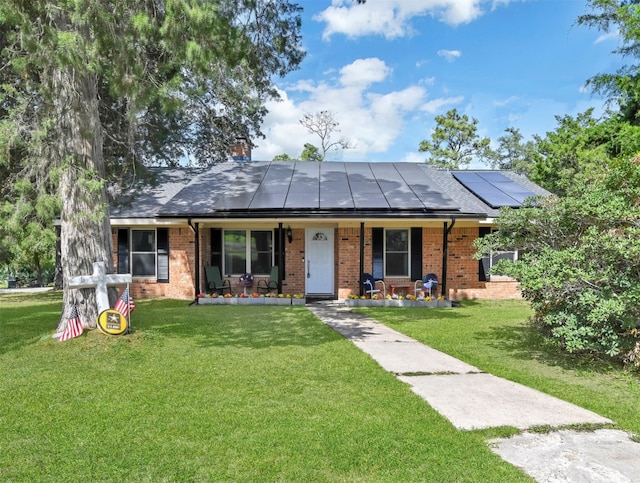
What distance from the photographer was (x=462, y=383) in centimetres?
471

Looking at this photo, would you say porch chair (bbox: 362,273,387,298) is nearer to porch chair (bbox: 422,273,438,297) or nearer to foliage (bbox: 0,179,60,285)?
porch chair (bbox: 422,273,438,297)

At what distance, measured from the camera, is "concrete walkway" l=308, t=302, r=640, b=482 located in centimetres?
286

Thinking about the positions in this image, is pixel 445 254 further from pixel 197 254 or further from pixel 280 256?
pixel 197 254

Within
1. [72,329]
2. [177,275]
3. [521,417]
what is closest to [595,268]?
[521,417]

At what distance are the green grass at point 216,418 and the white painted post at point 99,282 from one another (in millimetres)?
552

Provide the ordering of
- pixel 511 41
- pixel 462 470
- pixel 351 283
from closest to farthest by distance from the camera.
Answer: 1. pixel 462 470
2. pixel 351 283
3. pixel 511 41

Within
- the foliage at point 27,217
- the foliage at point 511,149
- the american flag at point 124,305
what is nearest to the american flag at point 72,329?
the american flag at point 124,305

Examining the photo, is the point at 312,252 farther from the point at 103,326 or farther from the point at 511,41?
the point at 511,41

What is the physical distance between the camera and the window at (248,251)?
12.8 metres

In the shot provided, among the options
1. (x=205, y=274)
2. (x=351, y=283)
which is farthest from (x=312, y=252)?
(x=205, y=274)

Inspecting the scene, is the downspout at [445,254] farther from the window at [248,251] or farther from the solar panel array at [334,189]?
the window at [248,251]

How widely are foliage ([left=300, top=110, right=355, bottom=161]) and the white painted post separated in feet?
84.5

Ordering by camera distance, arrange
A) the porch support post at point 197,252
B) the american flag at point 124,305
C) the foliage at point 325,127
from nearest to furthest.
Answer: the american flag at point 124,305
the porch support post at point 197,252
the foliage at point 325,127

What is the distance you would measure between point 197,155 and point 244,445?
18539mm
